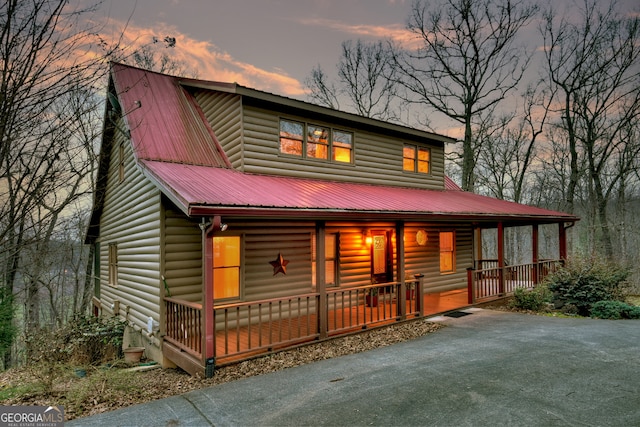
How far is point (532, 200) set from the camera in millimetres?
29594

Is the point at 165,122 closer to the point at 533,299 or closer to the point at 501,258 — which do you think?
the point at 501,258

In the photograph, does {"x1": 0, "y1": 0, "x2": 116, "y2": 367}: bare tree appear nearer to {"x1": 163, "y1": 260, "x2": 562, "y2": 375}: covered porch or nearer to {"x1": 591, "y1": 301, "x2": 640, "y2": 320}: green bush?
{"x1": 163, "y1": 260, "x2": 562, "y2": 375}: covered porch

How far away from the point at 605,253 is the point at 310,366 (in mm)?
20485

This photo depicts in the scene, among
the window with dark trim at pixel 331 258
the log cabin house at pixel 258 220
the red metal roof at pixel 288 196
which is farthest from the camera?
the window with dark trim at pixel 331 258

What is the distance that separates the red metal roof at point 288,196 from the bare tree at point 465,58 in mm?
10921

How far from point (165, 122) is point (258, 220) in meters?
3.84

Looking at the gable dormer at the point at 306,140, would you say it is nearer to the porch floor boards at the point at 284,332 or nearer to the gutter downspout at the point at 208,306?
the gutter downspout at the point at 208,306

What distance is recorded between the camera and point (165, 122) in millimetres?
9625

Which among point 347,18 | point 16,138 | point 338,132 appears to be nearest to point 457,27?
point 347,18

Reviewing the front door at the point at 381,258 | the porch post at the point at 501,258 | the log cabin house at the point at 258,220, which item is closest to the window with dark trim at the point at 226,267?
the log cabin house at the point at 258,220

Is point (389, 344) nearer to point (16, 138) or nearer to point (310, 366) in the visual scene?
point (310, 366)

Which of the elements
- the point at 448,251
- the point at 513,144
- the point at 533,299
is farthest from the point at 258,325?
the point at 513,144

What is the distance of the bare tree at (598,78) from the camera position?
18.7 metres

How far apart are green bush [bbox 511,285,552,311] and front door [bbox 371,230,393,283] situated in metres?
3.83
